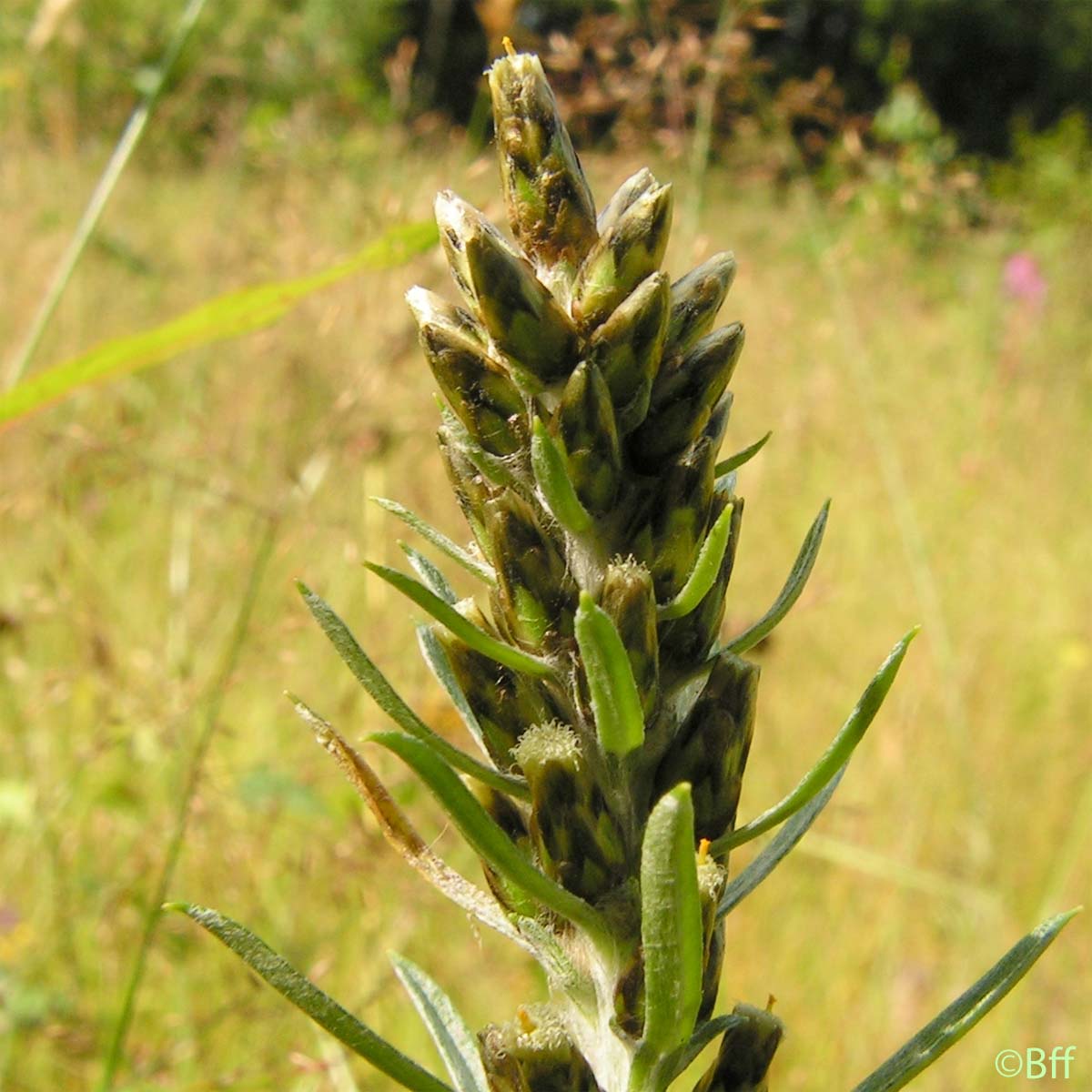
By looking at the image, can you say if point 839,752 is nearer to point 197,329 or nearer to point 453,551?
point 453,551

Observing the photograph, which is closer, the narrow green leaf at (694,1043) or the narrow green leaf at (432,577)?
the narrow green leaf at (694,1043)

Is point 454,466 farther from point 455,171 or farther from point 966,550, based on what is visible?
point 966,550

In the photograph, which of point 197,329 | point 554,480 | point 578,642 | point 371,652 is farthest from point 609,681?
point 371,652

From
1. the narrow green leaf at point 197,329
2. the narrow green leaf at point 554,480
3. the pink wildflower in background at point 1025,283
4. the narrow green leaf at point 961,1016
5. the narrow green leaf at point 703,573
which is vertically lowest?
the narrow green leaf at point 961,1016

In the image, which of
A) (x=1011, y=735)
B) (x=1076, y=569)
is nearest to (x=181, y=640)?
(x=1011, y=735)

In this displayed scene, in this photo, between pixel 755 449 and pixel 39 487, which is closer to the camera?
pixel 755 449

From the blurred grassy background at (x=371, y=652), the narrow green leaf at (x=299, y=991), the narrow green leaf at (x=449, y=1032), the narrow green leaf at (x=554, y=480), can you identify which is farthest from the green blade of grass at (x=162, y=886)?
the narrow green leaf at (x=554, y=480)

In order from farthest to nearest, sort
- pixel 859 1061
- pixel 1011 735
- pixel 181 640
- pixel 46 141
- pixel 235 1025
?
pixel 46 141, pixel 1011 735, pixel 181 640, pixel 859 1061, pixel 235 1025

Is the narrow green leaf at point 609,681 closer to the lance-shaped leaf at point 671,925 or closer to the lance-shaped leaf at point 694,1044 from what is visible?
the lance-shaped leaf at point 671,925
